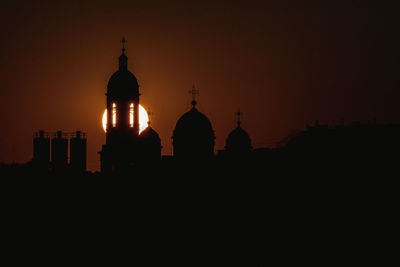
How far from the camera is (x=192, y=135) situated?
5728 cm

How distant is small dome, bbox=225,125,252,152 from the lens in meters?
64.6

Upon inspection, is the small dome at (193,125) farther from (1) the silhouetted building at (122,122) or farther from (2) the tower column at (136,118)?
(2) the tower column at (136,118)

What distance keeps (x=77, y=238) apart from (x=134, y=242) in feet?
11.2

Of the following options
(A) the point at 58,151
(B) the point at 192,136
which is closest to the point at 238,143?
(B) the point at 192,136

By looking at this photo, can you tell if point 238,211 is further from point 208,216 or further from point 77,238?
point 77,238

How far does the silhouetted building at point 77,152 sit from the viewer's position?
49719mm

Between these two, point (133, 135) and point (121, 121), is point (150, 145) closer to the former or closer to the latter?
point (133, 135)

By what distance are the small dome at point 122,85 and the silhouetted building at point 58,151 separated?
5452mm

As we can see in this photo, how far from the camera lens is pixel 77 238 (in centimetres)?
4369

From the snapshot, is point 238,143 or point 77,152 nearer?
point 77,152

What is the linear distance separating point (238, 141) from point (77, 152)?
1875cm

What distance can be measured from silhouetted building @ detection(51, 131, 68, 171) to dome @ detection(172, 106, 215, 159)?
433 inches

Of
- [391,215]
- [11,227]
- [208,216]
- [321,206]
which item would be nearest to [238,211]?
[208,216]

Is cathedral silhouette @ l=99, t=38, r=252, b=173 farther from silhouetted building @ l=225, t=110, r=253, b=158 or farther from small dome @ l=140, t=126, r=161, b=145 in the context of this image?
silhouetted building @ l=225, t=110, r=253, b=158
